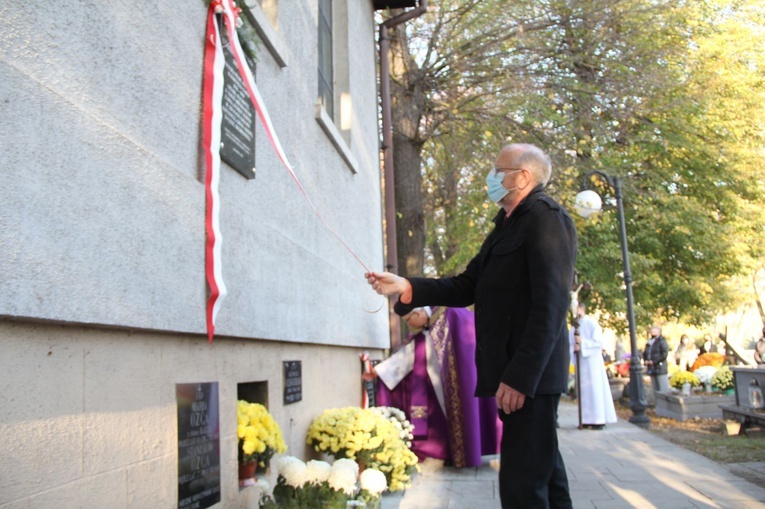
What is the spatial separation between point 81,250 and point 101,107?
22.3 inches

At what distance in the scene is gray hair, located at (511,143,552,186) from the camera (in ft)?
12.0

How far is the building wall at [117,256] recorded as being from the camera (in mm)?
Answer: 2268

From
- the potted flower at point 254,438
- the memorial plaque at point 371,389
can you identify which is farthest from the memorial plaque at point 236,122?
the memorial plaque at point 371,389

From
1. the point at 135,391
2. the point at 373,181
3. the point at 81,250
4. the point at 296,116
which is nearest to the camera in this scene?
the point at 81,250

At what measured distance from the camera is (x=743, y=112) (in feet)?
70.7

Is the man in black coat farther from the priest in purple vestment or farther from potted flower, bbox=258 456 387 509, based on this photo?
the priest in purple vestment

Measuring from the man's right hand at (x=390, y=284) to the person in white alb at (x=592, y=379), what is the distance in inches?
327

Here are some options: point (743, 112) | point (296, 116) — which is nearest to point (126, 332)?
point (296, 116)

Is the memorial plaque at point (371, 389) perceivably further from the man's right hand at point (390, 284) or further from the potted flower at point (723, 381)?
the potted flower at point (723, 381)

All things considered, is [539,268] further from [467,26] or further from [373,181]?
[467,26]

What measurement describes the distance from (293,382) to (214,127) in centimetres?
219

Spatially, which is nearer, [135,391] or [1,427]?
[1,427]

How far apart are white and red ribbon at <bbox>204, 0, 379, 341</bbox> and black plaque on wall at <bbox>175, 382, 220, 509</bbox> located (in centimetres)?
31

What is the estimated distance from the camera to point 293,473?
13.6 ft
